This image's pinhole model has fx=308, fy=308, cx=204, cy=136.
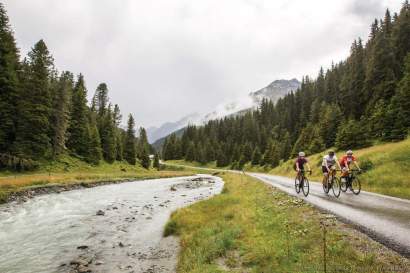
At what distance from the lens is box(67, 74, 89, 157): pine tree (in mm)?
65500

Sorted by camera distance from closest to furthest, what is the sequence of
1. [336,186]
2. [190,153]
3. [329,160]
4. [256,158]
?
[336,186] < [329,160] < [256,158] < [190,153]

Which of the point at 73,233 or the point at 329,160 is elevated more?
the point at 329,160

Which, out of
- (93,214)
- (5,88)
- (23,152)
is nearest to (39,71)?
(5,88)

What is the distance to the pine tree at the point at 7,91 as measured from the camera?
4475 cm

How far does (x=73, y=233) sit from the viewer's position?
16891mm

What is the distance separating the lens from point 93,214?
22.5 m

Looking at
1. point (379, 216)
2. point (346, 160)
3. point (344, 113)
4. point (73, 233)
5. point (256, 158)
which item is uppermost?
point (344, 113)

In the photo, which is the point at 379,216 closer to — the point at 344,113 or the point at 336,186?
the point at 336,186

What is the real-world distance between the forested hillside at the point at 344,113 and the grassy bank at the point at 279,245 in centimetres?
4100

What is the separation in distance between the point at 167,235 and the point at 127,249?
2.90 m

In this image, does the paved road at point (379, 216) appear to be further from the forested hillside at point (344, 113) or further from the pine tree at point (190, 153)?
the pine tree at point (190, 153)

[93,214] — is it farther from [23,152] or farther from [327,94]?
[327,94]

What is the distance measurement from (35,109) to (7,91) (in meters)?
4.44

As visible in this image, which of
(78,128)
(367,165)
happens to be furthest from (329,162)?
(78,128)
